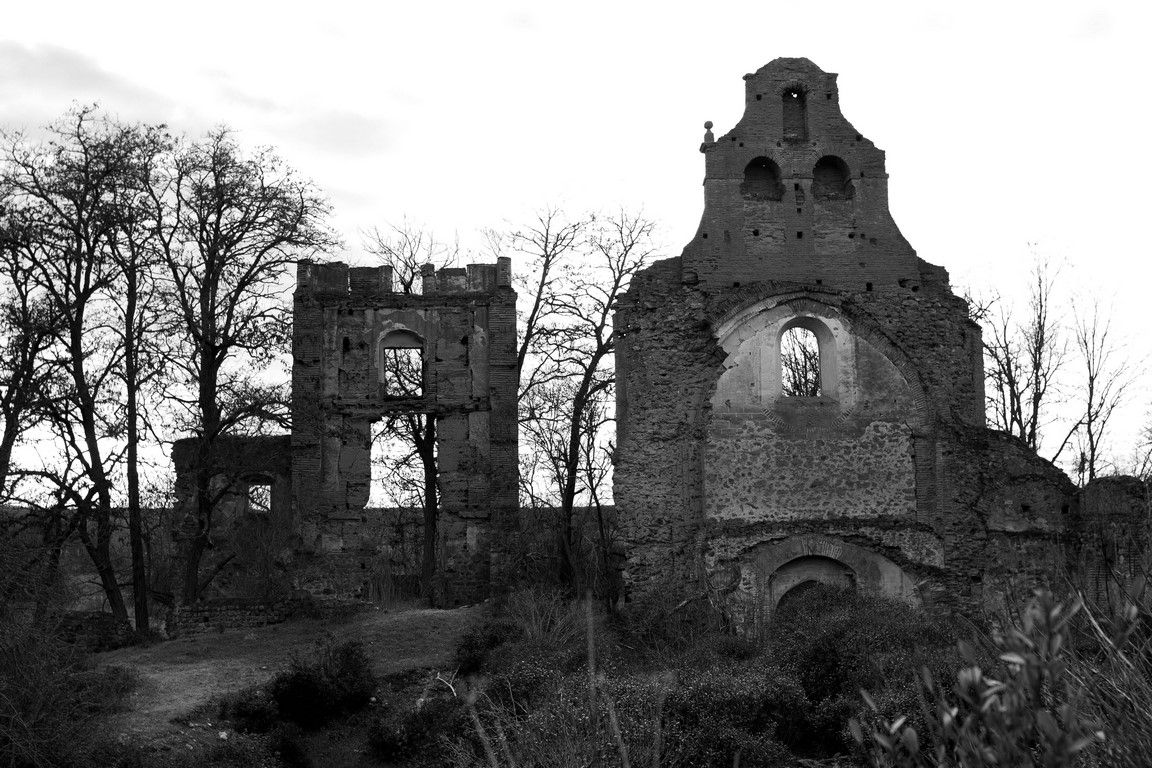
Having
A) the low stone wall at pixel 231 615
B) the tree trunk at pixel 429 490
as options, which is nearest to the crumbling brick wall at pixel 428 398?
the tree trunk at pixel 429 490

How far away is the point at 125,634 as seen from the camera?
23.3m

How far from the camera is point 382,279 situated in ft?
95.0

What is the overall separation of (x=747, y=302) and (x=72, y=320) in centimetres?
1138

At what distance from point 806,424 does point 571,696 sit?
6918 millimetres

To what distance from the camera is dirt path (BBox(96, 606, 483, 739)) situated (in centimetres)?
1778

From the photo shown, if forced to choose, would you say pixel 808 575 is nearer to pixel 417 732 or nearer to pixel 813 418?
pixel 813 418

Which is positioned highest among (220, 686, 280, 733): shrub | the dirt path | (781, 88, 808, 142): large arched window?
(781, 88, 808, 142): large arched window

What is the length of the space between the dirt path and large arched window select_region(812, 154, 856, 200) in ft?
29.1

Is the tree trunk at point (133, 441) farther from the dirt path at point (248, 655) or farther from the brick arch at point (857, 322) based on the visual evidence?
the brick arch at point (857, 322)

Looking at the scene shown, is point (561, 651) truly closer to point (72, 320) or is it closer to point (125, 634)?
point (125, 634)

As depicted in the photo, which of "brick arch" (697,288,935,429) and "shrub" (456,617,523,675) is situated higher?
"brick arch" (697,288,935,429)

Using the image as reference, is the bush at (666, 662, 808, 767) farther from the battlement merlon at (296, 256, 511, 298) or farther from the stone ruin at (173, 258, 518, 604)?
the battlement merlon at (296, 256, 511, 298)

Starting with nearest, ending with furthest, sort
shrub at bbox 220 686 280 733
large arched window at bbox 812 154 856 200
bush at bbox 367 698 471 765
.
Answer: bush at bbox 367 698 471 765 < shrub at bbox 220 686 280 733 < large arched window at bbox 812 154 856 200

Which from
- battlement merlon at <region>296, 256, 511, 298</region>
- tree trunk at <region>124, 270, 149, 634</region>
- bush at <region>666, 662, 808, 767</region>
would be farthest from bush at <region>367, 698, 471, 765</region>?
battlement merlon at <region>296, 256, 511, 298</region>
